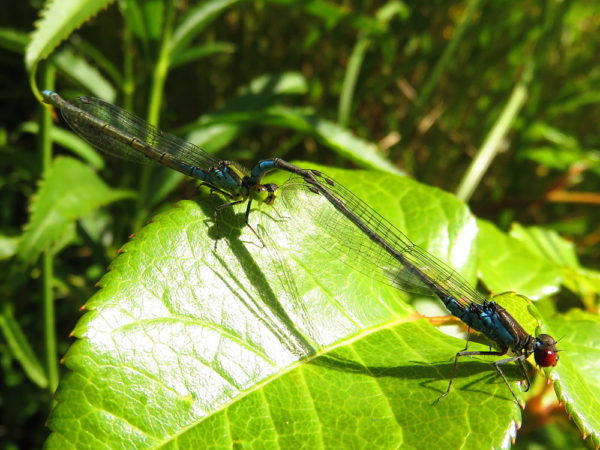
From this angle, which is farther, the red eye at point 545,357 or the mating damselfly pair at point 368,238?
the mating damselfly pair at point 368,238

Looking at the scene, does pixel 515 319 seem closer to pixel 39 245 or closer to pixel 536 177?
pixel 39 245

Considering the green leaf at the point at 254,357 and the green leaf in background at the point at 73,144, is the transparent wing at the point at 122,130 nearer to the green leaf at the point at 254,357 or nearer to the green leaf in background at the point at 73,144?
the green leaf at the point at 254,357

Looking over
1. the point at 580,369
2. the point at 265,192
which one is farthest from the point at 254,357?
the point at 580,369

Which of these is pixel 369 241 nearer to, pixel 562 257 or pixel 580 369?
pixel 580 369

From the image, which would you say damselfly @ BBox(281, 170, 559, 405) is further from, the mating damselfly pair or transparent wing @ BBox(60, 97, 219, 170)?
transparent wing @ BBox(60, 97, 219, 170)

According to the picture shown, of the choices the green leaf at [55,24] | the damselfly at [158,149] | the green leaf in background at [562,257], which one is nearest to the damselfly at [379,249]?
the damselfly at [158,149]

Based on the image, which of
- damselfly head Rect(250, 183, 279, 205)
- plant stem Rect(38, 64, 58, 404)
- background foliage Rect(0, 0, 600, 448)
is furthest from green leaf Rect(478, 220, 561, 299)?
plant stem Rect(38, 64, 58, 404)
